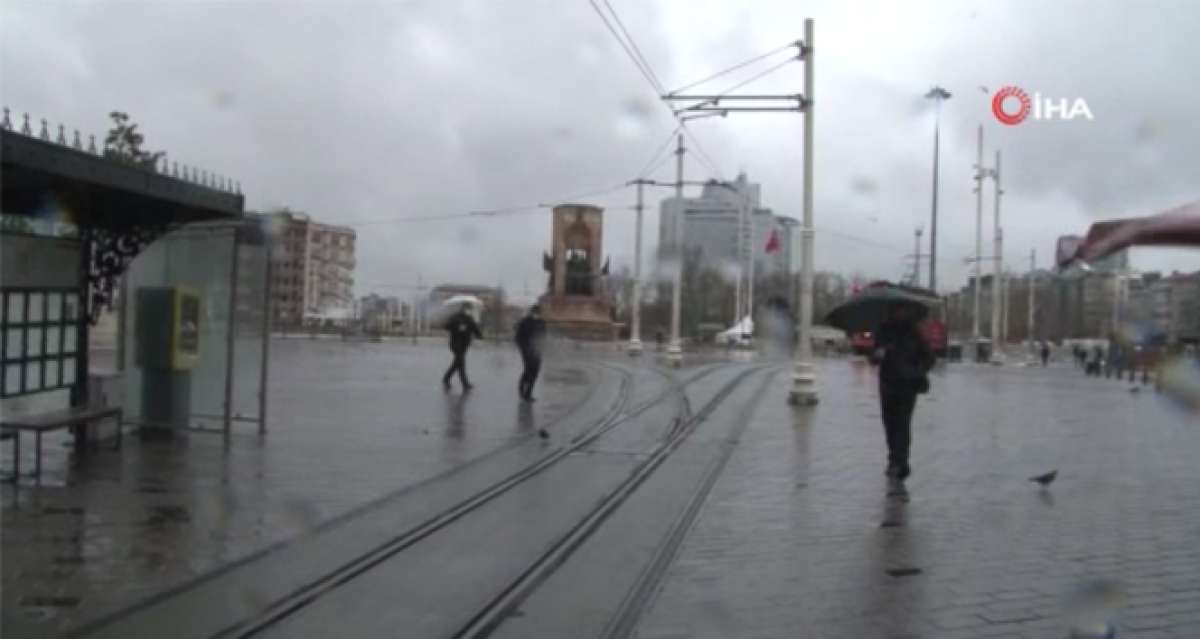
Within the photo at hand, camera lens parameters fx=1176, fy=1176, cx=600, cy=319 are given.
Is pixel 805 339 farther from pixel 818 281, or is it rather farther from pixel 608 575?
pixel 818 281

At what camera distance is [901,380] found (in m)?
11.2

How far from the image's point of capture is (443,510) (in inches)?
374

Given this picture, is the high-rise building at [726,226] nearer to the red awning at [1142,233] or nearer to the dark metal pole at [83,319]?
the dark metal pole at [83,319]

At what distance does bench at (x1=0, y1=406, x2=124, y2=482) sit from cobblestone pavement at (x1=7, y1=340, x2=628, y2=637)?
21 centimetres

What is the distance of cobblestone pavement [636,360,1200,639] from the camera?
6.37 meters

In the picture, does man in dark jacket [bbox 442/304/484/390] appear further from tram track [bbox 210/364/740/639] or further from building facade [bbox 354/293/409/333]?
building facade [bbox 354/293/409/333]

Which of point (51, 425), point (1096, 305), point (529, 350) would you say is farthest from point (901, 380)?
point (1096, 305)

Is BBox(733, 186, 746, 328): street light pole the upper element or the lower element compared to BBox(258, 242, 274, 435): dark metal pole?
A: upper

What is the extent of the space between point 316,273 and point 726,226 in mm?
44842

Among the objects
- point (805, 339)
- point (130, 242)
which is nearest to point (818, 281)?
point (805, 339)

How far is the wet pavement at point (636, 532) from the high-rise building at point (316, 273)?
6169 centimetres

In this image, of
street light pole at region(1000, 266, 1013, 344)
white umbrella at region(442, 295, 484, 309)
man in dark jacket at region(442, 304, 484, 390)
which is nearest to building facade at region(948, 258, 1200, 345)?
street light pole at region(1000, 266, 1013, 344)

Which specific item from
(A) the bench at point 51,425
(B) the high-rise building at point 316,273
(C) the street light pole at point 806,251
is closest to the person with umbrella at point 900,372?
(A) the bench at point 51,425

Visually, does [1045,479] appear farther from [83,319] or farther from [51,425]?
[83,319]
